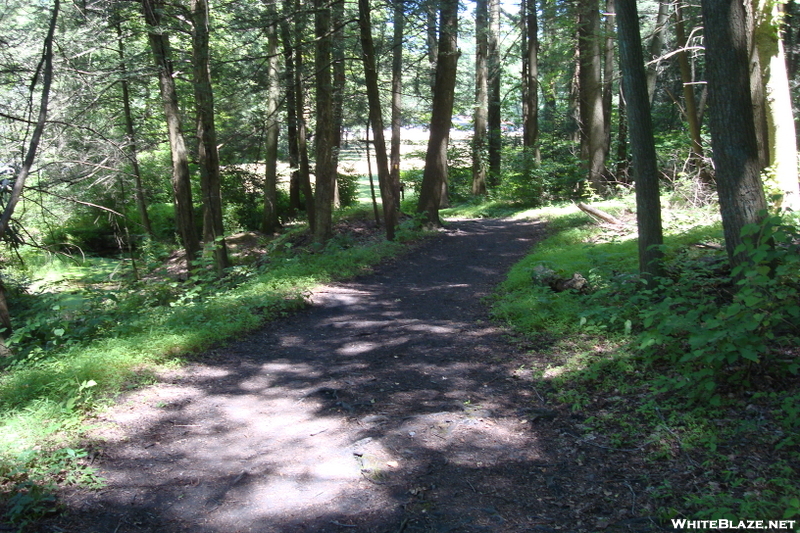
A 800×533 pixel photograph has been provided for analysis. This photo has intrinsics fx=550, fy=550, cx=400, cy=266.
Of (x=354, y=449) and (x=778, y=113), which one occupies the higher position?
(x=778, y=113)

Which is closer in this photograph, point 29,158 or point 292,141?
point 29,158

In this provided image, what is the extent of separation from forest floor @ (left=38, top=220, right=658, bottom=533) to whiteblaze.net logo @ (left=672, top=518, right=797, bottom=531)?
8.1 inches

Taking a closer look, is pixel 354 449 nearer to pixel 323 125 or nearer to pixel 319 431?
pixel 319 431

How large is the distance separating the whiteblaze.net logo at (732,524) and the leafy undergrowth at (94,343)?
3.82 metres

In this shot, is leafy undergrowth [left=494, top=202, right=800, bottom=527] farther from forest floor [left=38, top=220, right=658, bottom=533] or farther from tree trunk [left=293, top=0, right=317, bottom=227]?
tree trunk [left=293, top=0, right=317, bottom=227]

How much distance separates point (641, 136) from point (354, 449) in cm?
509

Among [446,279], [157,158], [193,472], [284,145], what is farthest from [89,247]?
[193,472]

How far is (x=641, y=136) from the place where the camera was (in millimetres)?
6727

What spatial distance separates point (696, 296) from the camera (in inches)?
219

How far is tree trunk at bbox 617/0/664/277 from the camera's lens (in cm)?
653

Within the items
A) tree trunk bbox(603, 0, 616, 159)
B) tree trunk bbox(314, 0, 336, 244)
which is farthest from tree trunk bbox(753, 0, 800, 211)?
tree trunk bbox(603, 0, 616, 159)

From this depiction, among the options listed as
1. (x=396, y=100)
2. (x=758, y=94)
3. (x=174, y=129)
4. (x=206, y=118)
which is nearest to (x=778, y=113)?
(x=758, y=94)

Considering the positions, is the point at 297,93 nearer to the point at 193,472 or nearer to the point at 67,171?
the point at 67,171

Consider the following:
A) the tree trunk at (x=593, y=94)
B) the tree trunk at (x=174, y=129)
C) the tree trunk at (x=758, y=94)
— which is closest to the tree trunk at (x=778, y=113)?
the tree trunk at (x=758, y=94)
